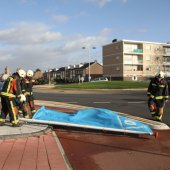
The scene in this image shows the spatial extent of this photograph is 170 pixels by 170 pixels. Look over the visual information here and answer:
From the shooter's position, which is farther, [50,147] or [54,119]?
[54,119]

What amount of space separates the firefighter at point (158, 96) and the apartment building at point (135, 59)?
87153mm

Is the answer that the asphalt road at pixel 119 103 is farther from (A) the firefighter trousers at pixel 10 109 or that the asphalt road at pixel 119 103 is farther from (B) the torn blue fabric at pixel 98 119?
(A) the firefighter trousers at pixel 10 109

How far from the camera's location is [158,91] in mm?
12836

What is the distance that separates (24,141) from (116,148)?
6.80 feet

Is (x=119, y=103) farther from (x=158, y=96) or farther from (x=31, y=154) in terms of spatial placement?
(x=31, y=154)

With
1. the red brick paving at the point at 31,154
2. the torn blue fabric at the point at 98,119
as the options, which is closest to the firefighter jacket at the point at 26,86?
the torn blue fabric at the point at 98,119

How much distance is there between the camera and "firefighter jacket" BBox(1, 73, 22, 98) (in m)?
10.4

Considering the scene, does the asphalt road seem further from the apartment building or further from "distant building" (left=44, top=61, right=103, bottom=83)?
"distant building" (left=44, top=61, right=103, bottom=83)

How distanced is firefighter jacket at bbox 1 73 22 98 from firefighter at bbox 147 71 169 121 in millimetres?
4886

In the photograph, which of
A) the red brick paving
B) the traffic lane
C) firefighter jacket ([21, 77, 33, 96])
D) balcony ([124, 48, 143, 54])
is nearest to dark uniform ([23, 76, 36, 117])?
firefighter jacket ([21, 77, 33, 96])

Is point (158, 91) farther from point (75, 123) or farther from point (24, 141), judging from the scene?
point (24, 141)

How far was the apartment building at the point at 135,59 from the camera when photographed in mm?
101688

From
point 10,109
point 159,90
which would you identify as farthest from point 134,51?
point 10,109

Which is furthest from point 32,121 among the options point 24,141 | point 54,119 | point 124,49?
point 124,49
